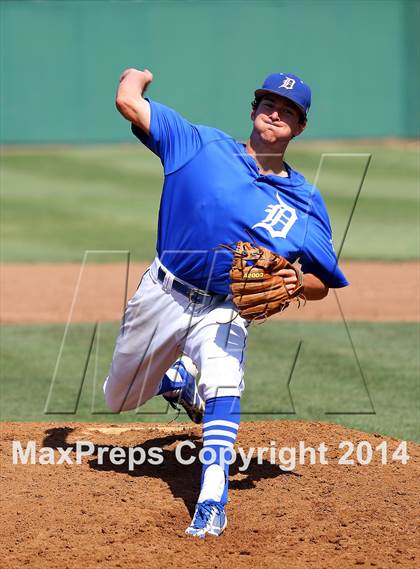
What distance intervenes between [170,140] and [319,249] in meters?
0.90

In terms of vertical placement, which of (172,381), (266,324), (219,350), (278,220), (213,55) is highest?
(278,220)

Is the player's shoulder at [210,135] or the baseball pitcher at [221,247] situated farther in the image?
the player's shoulder at [210,135]

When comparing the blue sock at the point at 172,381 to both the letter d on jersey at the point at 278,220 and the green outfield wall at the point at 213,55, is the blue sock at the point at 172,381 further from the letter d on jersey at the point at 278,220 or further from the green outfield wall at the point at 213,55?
the green outfield wall at the point at 213,55

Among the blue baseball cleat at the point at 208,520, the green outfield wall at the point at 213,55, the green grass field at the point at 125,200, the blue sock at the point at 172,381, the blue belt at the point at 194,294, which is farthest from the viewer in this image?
the green outfield wall at the point at 213,55

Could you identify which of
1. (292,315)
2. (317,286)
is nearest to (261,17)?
(292,315)

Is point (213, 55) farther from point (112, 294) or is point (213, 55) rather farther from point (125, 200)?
point (112, 294)

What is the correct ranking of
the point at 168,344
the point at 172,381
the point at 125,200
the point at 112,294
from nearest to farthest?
the point at 168,344
the point at 172,381
the point at 112,294
the point at 125,200

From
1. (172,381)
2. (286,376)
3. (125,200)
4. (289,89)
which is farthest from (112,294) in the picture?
(125,200)

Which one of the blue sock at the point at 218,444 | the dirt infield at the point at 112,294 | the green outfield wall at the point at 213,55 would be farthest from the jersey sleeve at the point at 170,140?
the green outfield wall at the point at 213,55

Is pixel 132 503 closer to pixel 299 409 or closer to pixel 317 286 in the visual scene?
pixel 317 286

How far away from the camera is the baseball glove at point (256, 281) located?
4.50 meters

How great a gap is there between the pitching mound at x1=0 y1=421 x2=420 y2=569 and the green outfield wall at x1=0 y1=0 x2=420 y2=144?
52.8 feet

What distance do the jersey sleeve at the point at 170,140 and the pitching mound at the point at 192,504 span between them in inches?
63.7

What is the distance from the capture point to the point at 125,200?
1844 cm
